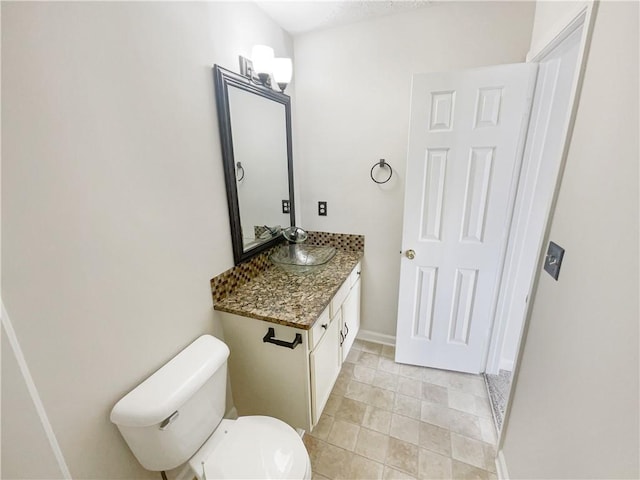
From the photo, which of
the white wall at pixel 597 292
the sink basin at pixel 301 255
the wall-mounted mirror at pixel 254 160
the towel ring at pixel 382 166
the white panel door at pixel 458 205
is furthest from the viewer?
the towel ring at pixel 382 166

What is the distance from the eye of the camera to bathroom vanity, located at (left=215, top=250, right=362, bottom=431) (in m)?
1.28

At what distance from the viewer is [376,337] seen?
231 cm

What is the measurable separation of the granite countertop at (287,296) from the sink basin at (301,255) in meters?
0.06

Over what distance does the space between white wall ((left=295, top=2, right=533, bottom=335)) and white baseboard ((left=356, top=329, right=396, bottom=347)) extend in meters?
0.04

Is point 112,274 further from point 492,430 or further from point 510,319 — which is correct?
point 510,319

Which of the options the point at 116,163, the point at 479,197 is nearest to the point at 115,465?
the point at 116,163

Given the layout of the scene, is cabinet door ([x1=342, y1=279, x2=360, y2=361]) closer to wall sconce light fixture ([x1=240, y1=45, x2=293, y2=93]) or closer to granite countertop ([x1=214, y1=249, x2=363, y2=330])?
granite countertop ([x1=214, y1=249, x2=363, y2=330])

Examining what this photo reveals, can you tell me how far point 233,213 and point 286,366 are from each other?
827mm

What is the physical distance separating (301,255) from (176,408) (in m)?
1.20

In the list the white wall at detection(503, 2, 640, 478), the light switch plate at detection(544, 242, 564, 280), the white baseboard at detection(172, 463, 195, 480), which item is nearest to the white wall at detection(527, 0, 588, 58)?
the white wall at detection(503, 2, 640, 478)

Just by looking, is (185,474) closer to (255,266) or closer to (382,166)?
(255,266)

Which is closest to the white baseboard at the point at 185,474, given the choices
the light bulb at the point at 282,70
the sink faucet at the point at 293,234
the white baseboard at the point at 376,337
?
the sink faucet at the point at 293,234

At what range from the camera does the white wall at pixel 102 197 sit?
2.28 feet

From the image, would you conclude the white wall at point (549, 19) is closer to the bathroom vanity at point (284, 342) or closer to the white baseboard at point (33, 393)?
the bathroom vanity at point (284, 342)
